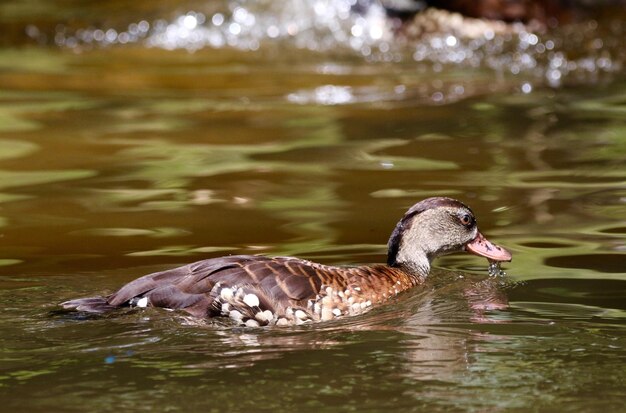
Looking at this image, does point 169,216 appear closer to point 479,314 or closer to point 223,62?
point 479,314

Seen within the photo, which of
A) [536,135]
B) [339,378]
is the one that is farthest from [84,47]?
[339,378]

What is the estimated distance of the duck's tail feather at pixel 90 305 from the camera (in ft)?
22.5

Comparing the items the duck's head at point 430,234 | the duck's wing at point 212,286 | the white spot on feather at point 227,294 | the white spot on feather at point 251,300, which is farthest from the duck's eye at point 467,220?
the white spot on feather at point 227,294

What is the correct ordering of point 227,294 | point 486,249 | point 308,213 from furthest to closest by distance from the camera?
1. point 308,213
2. point 486,249
3. point 227,294

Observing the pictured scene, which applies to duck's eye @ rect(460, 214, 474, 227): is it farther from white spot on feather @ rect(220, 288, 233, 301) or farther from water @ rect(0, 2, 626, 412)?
white spot on feather @ rect(220, 288, 233, 301)

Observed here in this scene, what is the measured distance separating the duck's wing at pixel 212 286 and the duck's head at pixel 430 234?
3.15 ft

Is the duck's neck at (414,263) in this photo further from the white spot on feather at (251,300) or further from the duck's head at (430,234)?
the white spot on feather at (251,300)

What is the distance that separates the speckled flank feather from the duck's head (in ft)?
2.56

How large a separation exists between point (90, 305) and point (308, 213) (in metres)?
2.82

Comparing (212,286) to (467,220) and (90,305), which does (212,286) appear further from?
(467,220)

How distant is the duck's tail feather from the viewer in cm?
684

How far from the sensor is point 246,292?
6.80 metres

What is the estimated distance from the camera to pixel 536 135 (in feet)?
39.0

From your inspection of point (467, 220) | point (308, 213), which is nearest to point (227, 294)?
point (467, 220)
